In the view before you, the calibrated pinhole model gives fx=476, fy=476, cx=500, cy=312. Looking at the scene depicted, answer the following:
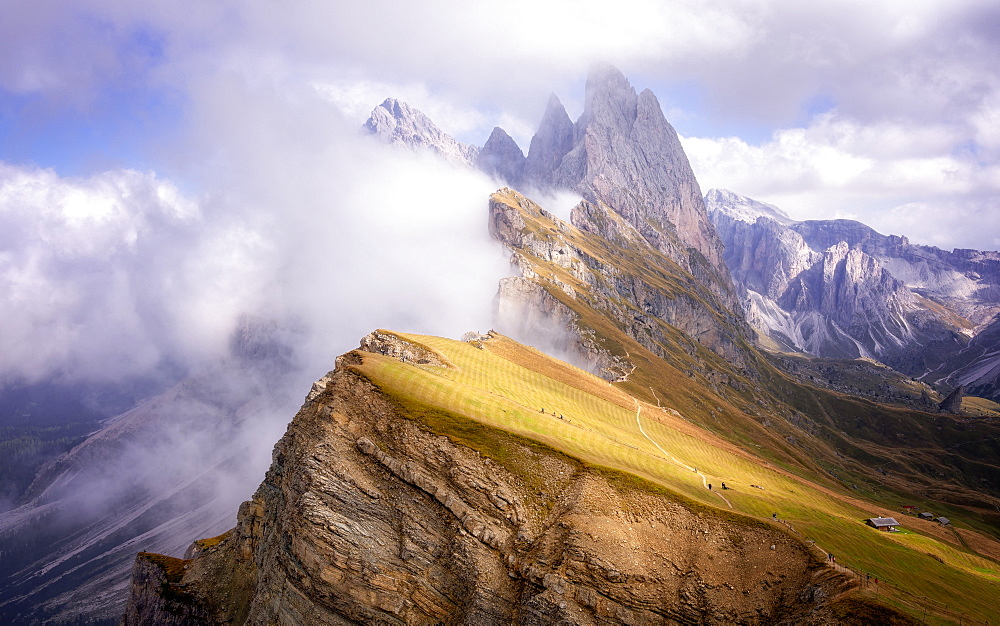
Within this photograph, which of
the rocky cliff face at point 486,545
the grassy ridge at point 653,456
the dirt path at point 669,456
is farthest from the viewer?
the dirt path at point 669,456

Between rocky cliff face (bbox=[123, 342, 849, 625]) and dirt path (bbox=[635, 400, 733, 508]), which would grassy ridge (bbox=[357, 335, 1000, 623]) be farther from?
rocky cliff face (bbox=[123, 342, 849, 625])

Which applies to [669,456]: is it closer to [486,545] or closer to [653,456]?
[653,456]

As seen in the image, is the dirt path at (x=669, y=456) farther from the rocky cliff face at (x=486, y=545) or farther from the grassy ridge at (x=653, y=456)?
the rocky cliff face at (x=486, y=545)

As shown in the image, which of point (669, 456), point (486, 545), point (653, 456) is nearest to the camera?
point (486, 545)

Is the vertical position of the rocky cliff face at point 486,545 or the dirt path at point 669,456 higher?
the dirt path at point 669,456

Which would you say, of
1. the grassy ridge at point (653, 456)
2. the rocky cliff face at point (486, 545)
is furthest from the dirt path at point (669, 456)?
the rocky cliff face at point (486, 545)

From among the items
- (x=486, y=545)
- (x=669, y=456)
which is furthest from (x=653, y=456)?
(x=486, y=545)

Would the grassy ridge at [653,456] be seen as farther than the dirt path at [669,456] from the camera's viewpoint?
No
